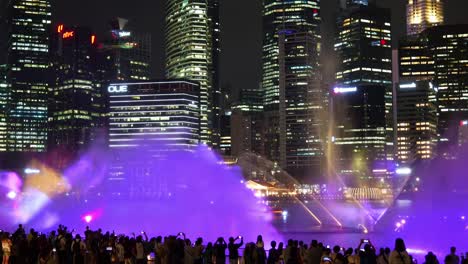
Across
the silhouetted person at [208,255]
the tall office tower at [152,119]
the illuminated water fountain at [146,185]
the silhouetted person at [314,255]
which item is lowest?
the illuminated water fountain at [146,185]

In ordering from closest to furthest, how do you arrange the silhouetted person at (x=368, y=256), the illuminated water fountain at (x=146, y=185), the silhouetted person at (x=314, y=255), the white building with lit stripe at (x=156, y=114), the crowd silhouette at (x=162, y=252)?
the silhouetted person at (x=368, y=256)
the silhouetted person at (x=314, y=255)
the crowd silhouette at (x=162, y=252)
the illuminated water fountain at (x=146, y=185)
the white building with lit stripe at (x=156, y=114)

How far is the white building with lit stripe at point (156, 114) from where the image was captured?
186m

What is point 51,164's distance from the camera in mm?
162875

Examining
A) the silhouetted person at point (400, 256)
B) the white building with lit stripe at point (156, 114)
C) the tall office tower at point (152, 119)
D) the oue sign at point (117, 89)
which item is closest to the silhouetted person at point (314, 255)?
the silhouetted person at point (400, 256)

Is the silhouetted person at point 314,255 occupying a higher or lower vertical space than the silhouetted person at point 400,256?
lower

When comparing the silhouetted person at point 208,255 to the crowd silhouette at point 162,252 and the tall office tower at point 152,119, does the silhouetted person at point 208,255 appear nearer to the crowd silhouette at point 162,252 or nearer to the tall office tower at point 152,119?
the crowd silhouette at point 162,252

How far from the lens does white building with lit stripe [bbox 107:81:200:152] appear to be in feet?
612

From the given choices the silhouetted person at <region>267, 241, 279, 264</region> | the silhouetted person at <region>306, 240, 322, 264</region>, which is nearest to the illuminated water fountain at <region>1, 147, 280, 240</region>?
the silhouetted person at <region>267, 241, 279, 264</region>

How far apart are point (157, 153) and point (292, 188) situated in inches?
1659

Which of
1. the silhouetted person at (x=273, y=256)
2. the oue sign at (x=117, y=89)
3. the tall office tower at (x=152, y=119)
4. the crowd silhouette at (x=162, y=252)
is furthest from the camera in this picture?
the oue sign at (x=117, y=89)

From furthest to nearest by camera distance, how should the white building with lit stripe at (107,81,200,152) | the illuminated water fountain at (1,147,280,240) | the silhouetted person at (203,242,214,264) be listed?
the white building with lit stripe at (107,81,200,152)
the illuminated water fountain at (1,147,280,240)
the silhouetted person at (203,242,214,264)

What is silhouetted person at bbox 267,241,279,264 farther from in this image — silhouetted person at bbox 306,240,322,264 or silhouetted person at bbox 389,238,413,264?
silhouetted person at bbox 389,238,413,264

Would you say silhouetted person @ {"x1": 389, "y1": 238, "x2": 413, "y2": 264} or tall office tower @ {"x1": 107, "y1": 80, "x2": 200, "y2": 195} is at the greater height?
tall office tower @ {"x1": 107, "y1": 80, "x2": 200, "y2": 195}

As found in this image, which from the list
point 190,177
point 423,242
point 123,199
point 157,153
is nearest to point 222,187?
point 190,177
